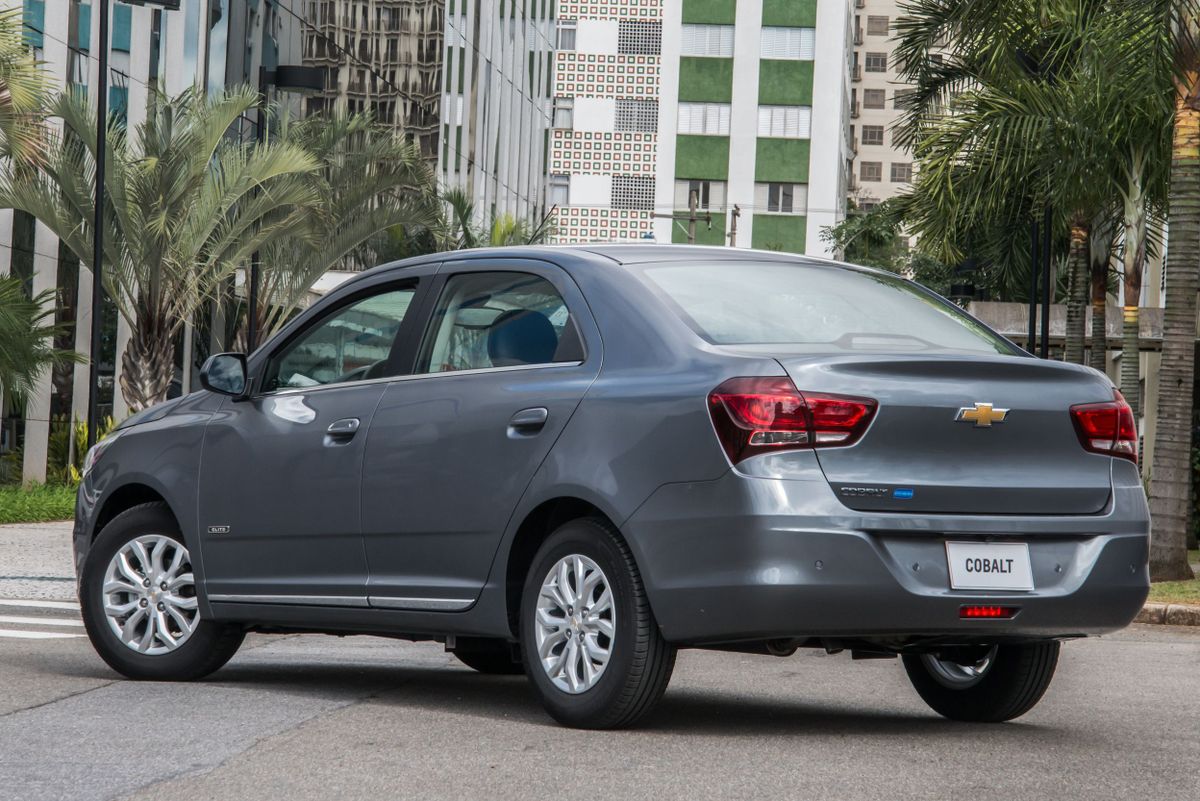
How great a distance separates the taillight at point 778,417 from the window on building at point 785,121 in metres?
69.9

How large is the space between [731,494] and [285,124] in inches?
864

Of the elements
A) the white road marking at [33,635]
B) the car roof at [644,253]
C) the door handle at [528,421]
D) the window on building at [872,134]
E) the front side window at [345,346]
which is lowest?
the white road marking at [33,635]

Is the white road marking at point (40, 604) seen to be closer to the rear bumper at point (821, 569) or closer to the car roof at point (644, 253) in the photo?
the car roof at point (644, 253)

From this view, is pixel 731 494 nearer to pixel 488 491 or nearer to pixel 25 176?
pixel 488 491

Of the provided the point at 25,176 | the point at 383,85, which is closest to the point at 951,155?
the point at 25,176

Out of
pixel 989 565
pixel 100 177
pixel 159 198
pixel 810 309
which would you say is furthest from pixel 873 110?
pixel 989 565

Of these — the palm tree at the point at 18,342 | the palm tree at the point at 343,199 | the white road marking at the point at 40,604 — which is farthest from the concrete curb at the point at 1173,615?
the palm tree at the point at 343,199

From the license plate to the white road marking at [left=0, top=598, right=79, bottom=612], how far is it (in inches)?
279

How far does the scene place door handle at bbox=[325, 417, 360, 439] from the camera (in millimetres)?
7168

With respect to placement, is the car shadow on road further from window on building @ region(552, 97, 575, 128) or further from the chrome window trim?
window on building @ region(552, 97, 575, 128)

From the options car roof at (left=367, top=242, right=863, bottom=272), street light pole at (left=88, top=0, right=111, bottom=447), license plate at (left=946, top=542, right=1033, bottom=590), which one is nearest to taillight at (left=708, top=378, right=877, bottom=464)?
license plate at (left=946, top=542, right=1033, bottom=590)

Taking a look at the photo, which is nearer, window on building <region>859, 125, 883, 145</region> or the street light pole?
the street light pole

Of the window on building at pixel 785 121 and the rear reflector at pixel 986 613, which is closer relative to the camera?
the rear reflector at pixel 986 613

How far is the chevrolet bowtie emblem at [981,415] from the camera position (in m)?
5.98
